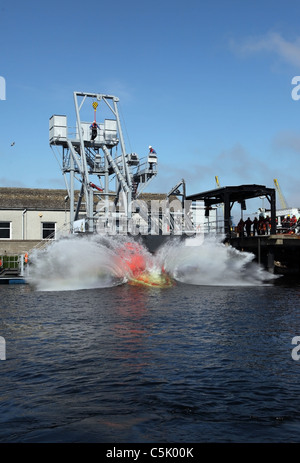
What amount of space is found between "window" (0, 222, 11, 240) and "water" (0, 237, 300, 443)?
113ft

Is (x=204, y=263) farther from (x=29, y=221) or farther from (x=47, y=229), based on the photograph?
(x=29, y=221)

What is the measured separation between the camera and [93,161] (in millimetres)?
48094

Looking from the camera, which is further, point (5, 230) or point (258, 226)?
point (5, 230)

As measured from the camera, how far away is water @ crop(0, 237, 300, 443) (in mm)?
7734

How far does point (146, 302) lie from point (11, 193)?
41.6m

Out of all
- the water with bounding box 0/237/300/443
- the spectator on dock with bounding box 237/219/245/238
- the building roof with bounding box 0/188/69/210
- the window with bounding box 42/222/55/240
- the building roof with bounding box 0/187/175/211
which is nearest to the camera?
the water with bounding box 0/237/300/443

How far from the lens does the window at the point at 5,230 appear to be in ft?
177

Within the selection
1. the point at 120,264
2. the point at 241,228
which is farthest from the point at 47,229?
the point at 241,228

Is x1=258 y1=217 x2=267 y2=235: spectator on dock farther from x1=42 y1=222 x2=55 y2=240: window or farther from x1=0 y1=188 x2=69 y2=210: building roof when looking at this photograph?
x1=0 y1=188 x2=69 y2=210: building roof

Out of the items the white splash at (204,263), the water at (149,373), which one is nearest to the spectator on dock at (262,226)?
the white splash at (204,263)

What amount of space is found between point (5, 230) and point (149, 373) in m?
46.8

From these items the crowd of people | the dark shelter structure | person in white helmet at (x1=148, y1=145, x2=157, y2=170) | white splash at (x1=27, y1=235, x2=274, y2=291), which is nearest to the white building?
person in white helmet at (x1=148, y1=145, x2=157, y2=170)

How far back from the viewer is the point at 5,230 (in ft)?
179

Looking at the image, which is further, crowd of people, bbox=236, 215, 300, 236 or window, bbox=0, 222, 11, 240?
window, bbox=0, 222, 11, 240
